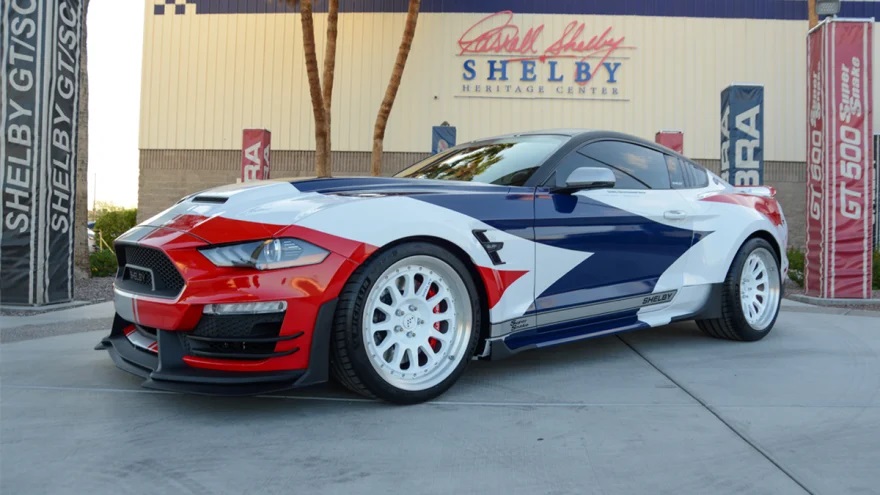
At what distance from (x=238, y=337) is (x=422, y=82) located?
15292 mm

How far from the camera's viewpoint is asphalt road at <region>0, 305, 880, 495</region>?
7.63ft

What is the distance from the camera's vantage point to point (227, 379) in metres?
2.79

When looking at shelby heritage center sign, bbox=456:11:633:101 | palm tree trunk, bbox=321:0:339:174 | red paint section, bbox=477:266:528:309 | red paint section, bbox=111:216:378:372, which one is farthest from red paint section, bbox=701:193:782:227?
shelby heritage center sign, bbox=456:11:633:101

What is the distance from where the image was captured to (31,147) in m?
6.50

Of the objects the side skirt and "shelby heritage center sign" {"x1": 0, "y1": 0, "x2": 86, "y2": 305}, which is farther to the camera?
"shelby heritage center sign" {"x1": 0, "y1": 0, "x2": 86, "y2": 305}

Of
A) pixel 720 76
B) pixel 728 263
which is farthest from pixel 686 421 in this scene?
pixel 720 76

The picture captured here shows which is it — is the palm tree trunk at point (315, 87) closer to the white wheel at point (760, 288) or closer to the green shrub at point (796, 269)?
the green shrub at point (796, 269)

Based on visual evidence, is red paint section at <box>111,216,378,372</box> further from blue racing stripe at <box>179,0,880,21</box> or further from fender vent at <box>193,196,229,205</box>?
blue racing stripe at <box>179,0,880,21</box>

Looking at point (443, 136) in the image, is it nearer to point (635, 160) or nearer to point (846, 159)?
point (846, 159)

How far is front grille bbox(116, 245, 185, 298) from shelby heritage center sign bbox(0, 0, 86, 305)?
3784mm

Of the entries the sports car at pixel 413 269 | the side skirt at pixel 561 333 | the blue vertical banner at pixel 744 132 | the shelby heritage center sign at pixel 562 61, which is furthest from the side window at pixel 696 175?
the shelby heritage center sign at pixel 562 61

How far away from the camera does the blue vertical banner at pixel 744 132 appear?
37.2ft

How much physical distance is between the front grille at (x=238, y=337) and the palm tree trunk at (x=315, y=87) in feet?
35.0
